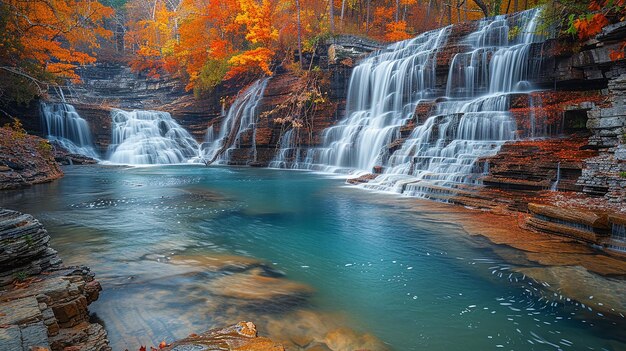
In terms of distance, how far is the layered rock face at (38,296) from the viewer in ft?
8.20

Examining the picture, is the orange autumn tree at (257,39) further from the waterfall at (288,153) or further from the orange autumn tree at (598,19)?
the orange autumn tree at (598,19)

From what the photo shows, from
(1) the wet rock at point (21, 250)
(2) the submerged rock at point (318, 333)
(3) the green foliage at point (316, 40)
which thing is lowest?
(2) the submerged rock at point (318, 333)

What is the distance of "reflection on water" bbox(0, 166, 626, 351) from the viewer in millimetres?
3633

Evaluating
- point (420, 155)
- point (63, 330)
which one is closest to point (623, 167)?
point (420, 155)

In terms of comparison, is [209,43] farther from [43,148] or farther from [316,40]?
[43,148]

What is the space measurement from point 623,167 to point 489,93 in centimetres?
911

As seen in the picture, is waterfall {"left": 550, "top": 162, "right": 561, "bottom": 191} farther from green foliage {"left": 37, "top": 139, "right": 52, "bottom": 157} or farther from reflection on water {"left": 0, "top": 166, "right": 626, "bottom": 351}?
green foliage {"left": 37, "top": 139, "right": 52, "bottom": 157}

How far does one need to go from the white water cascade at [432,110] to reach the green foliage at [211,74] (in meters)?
11.2

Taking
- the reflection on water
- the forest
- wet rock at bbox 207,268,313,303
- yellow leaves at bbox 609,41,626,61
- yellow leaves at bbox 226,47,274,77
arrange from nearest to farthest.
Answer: the reflection on water < wet rock at bbox 207,268,313,303 < yellow leaves at bbox 609,41,626,61 < the forest < yellow leaves at bbox 226,47,274,77

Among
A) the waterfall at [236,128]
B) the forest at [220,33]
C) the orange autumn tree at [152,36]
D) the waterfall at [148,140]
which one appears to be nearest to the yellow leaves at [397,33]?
the forest at [220,33]

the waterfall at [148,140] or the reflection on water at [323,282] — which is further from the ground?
the waterfall at [148,140]

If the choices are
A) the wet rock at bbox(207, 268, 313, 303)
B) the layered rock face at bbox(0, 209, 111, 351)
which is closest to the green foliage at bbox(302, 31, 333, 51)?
the wet rock at bbox(207, 268, 313, 303)

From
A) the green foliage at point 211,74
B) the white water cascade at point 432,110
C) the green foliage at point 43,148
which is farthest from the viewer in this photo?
the green foliage at point 211,74

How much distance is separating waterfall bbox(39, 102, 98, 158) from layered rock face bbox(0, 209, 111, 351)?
966 inches
